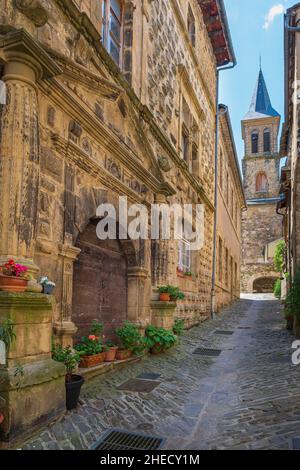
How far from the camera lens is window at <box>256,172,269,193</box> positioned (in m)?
42.8

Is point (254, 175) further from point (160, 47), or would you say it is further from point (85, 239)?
point (85, 239)

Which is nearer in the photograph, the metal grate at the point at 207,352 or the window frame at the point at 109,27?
the window frame at the point at 109,27

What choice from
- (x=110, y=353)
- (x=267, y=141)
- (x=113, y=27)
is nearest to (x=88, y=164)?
(x=110, y=353)

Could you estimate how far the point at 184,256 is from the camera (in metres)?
10.5

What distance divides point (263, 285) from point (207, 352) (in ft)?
97.8

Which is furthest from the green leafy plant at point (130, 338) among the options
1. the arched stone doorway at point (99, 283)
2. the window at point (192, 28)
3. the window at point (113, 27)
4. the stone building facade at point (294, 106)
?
the window at point (192, 28)

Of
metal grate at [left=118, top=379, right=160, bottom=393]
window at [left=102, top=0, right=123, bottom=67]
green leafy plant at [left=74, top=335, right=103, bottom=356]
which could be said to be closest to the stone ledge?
green leafy plant at [left=74, top=335, right=103, bottom=356]

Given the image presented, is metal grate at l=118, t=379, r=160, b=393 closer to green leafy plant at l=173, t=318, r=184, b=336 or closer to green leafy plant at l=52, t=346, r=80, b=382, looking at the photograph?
green leafy plant at l=52, t=346, r=80, b=382

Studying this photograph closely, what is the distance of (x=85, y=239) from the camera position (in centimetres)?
572

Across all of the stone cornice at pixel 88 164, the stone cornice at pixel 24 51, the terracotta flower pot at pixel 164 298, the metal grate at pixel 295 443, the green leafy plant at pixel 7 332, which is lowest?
the metal grate at pixel 295 443

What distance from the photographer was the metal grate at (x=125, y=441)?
3240mm

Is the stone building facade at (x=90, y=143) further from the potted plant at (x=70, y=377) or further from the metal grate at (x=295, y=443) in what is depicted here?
the metal grate at (x=295, y=443)

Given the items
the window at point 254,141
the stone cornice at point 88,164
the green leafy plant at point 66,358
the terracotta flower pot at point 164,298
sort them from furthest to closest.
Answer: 1. the window at point 254,141
2. the terracotta flower pot at point 164,298
3. the stone cornice at point 88,164
4. the green leafy plant at point 66,358

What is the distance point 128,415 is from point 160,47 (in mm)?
7285
